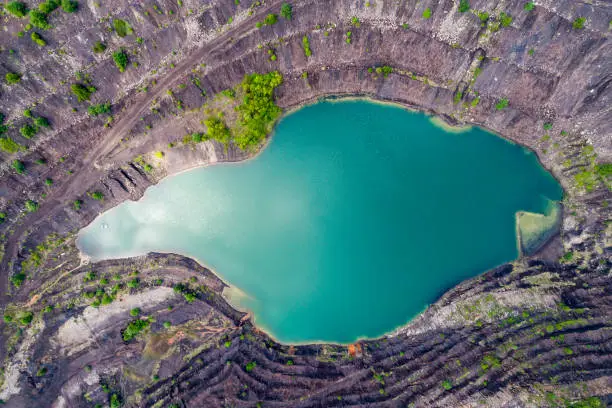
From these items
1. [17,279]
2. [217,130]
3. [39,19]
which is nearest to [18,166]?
[17,279]

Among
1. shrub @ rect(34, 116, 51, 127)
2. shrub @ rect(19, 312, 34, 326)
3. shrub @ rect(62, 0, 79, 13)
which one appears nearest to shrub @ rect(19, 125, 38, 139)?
shrub @ rect(34, 116, 51, 127)

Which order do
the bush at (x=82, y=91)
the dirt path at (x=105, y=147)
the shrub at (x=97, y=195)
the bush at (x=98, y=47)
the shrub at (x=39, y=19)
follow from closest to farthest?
the shrub at (x=39, y=19) → the bush at (x=98, y=47) → the bush at (x=82, y=91) → the dirt path at (x=105, y=147) → the shrub at (x=97, y=195)

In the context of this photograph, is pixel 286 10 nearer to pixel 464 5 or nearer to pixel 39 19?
pixel 464 5

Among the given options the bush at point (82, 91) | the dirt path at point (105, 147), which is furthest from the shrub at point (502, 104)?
the bush at point (82, 91)

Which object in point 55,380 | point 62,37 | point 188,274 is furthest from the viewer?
→ point 188,274

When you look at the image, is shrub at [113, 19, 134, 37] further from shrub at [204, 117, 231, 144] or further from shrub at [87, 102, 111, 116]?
shrub at [204, 117, 231, 144]

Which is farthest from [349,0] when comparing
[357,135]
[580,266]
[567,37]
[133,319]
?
[133,319]

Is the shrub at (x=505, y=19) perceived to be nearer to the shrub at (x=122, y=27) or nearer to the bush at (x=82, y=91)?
the shrub at (x=122, y=27)

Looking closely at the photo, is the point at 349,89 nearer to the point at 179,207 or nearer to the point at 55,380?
the point at 179,207
